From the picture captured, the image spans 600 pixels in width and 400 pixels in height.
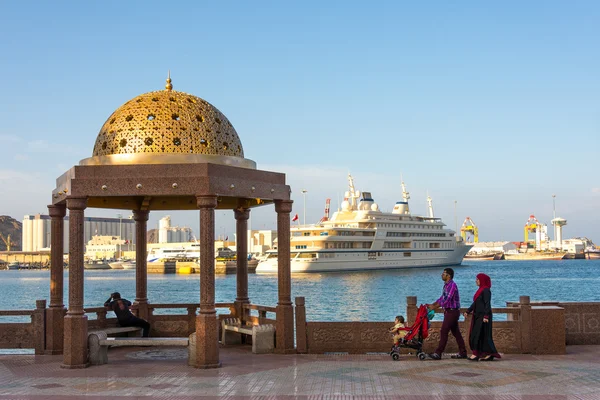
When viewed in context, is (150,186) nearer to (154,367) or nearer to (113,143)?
(113,143)

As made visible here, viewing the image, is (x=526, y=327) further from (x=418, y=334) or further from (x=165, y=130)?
(x=165, y=130)

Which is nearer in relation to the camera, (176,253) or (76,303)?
(76,303)

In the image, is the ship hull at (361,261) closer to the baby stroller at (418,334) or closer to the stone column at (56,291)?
the stone column at (56,291)

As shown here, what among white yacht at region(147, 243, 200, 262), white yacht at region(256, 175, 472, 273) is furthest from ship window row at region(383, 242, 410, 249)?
white yacht at region(147, 243, 200, 262)

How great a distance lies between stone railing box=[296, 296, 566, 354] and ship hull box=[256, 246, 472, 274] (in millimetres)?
81375

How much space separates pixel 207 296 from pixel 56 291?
360 cm

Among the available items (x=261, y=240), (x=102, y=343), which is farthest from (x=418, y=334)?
(x=261, y=240)

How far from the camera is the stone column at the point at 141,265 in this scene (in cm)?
1498

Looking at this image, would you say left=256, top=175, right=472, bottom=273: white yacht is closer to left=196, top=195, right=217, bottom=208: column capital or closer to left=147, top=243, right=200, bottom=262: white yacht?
left=147, top=243, right=200, bottom=262: white yacht

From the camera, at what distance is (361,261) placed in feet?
328

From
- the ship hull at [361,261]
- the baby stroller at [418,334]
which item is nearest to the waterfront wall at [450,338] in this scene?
the baby stroller at [418,334]

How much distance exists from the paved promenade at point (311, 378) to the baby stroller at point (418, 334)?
0.21 metres

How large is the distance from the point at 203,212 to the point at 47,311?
12.8 feet

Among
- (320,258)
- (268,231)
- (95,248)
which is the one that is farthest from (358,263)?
(95,248)
